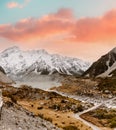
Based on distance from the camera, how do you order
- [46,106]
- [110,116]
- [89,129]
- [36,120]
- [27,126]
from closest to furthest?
[27,126]
[36,120]
[89,129]
[110,116]
[46,106]

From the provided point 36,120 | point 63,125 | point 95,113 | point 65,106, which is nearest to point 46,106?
point 65,106

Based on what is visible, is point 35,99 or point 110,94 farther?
point 110,94

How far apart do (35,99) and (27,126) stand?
72.8 metres

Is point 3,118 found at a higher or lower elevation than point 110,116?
higher

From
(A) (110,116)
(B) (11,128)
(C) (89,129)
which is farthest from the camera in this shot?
(A) (110,116)

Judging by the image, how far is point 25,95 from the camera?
12100 cm

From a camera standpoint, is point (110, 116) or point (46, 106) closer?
point (110, 116)

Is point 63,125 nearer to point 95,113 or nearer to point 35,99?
point 95,113

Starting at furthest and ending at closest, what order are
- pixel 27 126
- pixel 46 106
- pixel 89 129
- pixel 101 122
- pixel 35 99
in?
pixel 35 99, pixel 46 106, pixel 101 122, pixel 89 129, pixel 27 126

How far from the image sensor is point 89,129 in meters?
67.1

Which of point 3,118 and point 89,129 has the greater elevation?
point 3,118

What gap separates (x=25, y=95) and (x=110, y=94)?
5956cm

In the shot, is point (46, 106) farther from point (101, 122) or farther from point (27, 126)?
point (27, 126)

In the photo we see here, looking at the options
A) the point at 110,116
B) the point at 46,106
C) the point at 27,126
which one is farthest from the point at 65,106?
the point at 27,126
